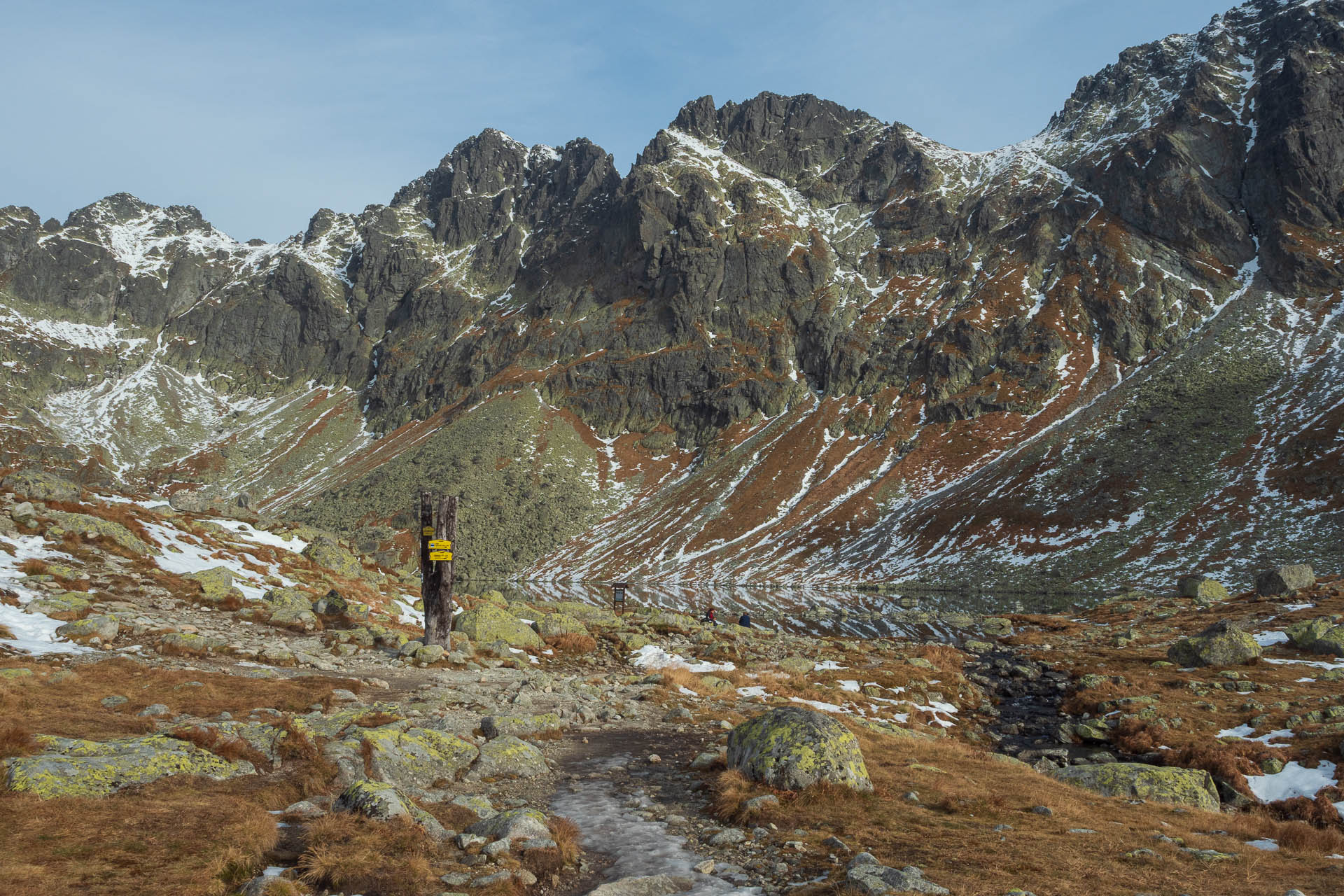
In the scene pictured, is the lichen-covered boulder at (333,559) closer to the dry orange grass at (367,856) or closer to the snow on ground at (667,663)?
the snow on ground at (667,663)

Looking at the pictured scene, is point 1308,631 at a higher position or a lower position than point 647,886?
lower

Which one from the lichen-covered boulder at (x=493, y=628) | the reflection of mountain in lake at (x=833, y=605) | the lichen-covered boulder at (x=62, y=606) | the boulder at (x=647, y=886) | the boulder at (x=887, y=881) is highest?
the lichen-covered boulder at (x=62, y=606)

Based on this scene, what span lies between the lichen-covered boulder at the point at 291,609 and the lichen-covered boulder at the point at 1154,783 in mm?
25299

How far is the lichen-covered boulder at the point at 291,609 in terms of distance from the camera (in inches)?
1009

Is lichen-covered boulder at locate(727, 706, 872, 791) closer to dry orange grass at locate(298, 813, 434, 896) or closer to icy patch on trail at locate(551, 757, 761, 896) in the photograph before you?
icy patch on trail at locate(551, 757, 761, 896)

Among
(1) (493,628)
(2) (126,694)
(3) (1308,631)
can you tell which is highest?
(2) (126,694)

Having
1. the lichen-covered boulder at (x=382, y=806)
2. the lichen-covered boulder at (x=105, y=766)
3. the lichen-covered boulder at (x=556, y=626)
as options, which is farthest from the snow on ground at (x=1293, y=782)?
the lichen-covered boulder at (x=556, y=626)

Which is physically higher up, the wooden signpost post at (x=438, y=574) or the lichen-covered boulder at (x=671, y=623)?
the wooden signpost post at (x=438, y=574)

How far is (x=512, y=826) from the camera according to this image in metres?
9.91

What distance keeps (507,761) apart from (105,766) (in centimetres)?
655

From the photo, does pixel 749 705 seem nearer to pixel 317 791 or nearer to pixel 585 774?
pixel 585 774

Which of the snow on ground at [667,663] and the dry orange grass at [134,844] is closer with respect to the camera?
the dry orange grass at [134,844]

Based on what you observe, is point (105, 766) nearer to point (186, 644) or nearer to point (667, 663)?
point (186, 644)

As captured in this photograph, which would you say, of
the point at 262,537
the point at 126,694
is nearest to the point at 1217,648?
the point at 126,694
